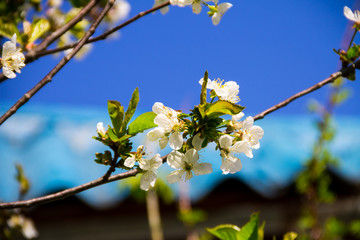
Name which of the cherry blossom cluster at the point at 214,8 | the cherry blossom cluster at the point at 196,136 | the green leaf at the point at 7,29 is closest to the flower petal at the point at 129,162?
the cherry blossom cluster at the point at 196,136

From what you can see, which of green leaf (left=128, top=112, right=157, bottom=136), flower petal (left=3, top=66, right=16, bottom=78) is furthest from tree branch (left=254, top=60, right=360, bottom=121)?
flower petal (left=3, top=66, right=16, bottom=78)

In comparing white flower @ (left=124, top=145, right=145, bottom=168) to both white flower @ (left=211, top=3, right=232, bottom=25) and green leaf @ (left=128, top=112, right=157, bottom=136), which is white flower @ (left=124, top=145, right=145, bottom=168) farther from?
white flower @ (left=211, top=3, right=232, bottom=25)

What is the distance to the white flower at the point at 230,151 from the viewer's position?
29.1 inches

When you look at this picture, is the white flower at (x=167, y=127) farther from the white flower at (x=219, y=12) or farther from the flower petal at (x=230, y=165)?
Answer: the white flower at (x=219, y=12)

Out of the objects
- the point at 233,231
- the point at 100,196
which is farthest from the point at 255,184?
the point at 233,231

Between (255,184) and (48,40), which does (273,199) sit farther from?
(48,40)

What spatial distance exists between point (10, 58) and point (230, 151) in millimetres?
605

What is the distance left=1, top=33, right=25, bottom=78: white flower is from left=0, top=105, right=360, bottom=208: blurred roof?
154cm

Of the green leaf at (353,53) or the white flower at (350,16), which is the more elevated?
the white flower at (350,16)

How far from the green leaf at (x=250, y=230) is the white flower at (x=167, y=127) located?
31 centimetres

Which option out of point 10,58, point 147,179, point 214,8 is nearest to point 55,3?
point 10,58

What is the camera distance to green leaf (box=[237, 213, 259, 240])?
86 centimetres

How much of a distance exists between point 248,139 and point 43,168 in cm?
222

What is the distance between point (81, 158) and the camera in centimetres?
276
